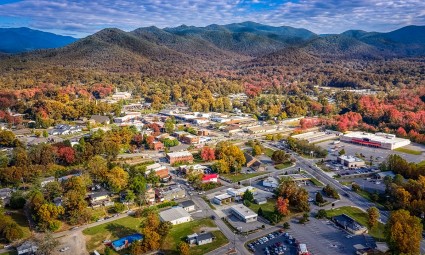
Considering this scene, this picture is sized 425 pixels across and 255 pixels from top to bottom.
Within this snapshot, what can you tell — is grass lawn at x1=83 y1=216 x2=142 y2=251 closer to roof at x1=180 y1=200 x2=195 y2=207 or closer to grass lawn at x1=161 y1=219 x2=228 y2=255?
grass lawn at x1=161 y1=219 x2=228 y2=255

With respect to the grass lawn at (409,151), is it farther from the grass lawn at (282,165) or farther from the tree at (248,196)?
the tree at (248,196)

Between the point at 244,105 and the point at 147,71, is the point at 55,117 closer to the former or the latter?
the point at 244,105

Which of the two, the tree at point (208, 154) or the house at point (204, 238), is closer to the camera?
the house at point (204, 238)

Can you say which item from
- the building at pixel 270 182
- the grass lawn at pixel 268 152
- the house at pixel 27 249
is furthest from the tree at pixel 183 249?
the grass lawn at pixel 268 152

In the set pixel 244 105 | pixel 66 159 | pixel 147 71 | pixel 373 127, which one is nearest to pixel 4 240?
pixel 66 159

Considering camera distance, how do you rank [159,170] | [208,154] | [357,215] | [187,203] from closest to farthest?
[357,215] → [187,203] → [159,170] → [208,154]

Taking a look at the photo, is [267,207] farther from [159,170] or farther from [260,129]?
[260,129]

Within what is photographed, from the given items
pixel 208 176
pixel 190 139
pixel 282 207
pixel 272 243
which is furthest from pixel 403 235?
pixel 190 139
